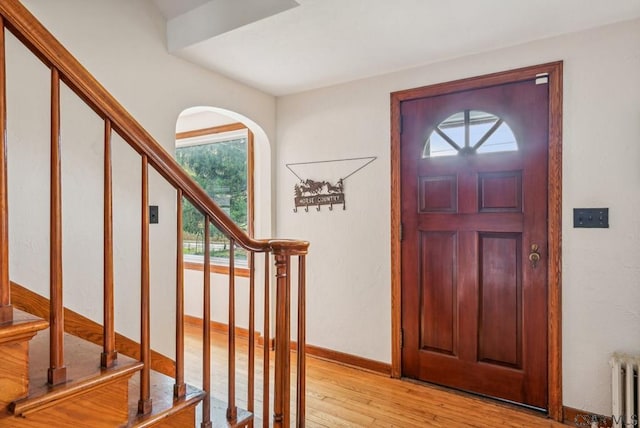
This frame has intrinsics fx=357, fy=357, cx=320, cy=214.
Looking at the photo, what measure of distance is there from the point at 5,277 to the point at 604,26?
113 inches

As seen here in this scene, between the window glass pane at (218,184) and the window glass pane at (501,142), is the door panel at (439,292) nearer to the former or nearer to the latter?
the window glass pane at (501,142)

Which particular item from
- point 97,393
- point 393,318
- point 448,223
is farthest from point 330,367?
point 97,393

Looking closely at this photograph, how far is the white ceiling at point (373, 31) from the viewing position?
6.00 feet

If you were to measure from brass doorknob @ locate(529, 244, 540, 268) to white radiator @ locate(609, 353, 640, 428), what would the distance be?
61 cm

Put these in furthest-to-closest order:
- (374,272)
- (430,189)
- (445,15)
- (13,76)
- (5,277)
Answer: (374,272) → (430,189) → (445,15) → (13,76) → (5,277)

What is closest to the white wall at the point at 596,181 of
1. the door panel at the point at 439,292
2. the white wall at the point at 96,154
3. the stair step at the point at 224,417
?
the door panel at the point at 439,292

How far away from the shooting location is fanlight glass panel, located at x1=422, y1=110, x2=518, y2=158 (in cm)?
231

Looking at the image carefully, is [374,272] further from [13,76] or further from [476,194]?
[13,76]

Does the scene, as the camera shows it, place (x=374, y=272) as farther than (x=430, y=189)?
Yes

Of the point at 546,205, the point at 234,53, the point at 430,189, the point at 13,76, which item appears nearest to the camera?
the point at 13,76

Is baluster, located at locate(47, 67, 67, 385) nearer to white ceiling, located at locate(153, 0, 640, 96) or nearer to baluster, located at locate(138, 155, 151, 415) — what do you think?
baluster, located at locate(138, 155, 151, 415)

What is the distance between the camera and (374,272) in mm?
2783

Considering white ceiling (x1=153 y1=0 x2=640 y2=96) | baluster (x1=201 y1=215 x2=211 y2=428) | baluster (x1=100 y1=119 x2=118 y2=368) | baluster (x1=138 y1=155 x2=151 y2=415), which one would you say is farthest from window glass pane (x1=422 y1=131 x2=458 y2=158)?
baluster (x1=100 y1=119 x2=118 y2=368)

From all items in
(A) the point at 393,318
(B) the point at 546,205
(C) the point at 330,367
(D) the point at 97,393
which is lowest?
(C) the point at 330,367
